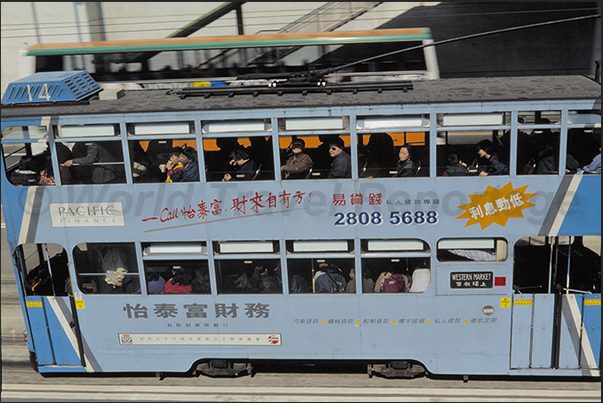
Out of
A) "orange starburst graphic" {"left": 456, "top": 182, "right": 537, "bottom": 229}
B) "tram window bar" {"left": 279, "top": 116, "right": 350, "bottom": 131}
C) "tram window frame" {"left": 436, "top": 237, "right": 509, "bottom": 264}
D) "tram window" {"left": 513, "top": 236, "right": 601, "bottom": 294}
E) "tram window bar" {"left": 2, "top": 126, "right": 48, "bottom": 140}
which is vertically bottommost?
"tram window" {"left": 513, "top": 236, "right": 601, "bottom": 294}

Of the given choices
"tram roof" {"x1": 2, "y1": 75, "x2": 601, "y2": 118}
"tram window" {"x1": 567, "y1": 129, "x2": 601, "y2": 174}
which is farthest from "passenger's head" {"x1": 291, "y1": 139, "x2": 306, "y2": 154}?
"tram window" {"x1": 567, "y1": 129, "x2": 601, "y2": 174}

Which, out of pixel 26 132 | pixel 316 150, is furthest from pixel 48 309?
pixel 316 150

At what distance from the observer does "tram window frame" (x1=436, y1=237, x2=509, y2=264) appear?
8.43 metres

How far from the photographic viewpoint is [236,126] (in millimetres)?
8344

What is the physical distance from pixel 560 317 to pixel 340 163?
3.93 meters

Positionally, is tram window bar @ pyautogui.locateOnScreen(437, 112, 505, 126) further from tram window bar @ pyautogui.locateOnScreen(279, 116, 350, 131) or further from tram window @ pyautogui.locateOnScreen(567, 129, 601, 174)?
tram window bar @ pyautogui.locateOnScreen(279, 116, 350, 131)

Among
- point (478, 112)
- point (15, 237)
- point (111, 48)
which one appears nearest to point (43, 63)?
point (111, 48)

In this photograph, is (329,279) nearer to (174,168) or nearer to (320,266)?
(320,266)

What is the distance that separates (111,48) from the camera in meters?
16.0

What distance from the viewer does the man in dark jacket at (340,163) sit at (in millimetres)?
8320

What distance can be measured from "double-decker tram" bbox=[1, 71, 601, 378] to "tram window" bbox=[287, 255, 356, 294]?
0.02 metres

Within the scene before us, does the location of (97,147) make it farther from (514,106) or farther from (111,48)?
(111,48)

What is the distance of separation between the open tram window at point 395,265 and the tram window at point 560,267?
4.77 feet

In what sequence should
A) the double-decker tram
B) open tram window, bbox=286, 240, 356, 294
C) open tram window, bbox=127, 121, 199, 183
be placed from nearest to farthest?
1. the double-decker tram
2. open tram window, bbox=127, 121, 199, 183
3. open tram window, bbox=286, 240, 356, 294
